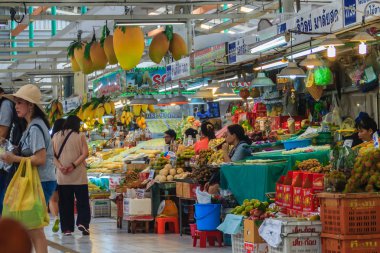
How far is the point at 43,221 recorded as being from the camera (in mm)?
6320

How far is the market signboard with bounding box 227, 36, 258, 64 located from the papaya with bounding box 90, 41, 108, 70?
4.11 meters

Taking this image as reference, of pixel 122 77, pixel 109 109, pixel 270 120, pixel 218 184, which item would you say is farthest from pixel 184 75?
pixel 109 109

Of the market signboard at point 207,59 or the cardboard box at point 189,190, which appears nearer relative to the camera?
the cardboard box at point 189,190

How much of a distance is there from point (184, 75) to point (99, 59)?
7.48 metres

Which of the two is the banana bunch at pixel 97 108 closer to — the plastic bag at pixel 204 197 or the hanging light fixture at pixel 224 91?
the hanging light fixture at pixel 224 91

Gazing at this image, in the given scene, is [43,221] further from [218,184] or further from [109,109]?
[109,109]

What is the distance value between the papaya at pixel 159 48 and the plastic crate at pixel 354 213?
1.80 m

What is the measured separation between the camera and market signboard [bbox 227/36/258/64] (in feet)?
36.5

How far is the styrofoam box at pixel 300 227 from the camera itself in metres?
6.59

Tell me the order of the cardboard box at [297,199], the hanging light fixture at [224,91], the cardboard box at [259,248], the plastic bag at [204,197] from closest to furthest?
the cardboard box at [259,248] < the cardboard box at [297,199] < the plastic bag at [204,197] < the hanging light fixture at [224,91]

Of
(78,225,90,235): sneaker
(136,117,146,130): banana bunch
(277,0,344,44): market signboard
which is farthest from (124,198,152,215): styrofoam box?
(136,117,146,130): banana bunch

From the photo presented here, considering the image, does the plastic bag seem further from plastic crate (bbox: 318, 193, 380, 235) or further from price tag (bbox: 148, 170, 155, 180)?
plastic crate (bbox: 318, 193, 380, 235)

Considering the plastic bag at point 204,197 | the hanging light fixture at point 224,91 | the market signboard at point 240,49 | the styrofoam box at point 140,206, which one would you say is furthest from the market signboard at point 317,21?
the styrofoam box at point 140,206

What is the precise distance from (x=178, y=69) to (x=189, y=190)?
14.1 feet
